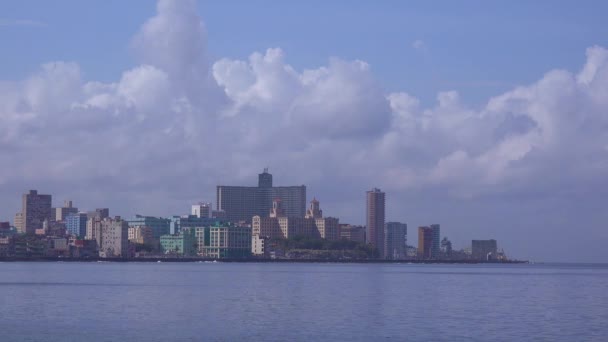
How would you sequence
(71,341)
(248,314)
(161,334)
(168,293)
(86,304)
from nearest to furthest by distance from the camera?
(71,341) < (161,334) < (248,314) < (86,304) < (168,293)

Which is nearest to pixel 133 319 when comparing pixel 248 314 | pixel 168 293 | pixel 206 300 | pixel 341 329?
pixel 248 314

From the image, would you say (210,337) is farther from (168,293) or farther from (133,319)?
(168,293)

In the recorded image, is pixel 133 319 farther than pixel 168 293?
No

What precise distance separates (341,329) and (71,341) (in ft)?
50.4

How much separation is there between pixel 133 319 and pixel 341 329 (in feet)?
42.6

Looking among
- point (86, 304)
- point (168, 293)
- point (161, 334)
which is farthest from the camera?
point (168, 293)

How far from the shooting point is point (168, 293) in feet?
294

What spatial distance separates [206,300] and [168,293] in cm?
1005

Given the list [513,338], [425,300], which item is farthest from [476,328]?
[425,300]

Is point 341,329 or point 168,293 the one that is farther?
point 168,293

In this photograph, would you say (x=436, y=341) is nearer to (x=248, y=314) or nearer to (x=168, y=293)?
(x=248, y=314)

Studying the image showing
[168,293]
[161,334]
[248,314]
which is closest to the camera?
[161,334]

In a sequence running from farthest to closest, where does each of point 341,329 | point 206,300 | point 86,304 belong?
point 206,300 < point 86,304 < point 341,329

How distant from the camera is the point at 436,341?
5191 centimetres
